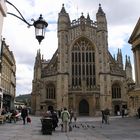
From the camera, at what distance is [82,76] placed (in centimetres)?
Answer: 5450

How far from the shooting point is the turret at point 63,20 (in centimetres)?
5619

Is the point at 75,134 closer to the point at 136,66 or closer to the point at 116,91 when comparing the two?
the point at 136,66

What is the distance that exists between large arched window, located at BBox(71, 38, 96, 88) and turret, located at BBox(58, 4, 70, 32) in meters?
5.14

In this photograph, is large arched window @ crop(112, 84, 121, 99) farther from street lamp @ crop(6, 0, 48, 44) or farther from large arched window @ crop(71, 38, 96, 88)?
street lamp @ crop(6, 0, 48, 44)

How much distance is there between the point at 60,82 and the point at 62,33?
10.3m

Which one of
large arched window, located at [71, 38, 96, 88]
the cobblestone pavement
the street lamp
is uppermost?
large arched window, located at [71, 38, 96, 88]

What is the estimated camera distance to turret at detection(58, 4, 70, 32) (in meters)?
56.2

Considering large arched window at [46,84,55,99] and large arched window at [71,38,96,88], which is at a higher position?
large arched window at [71,38,96,88]

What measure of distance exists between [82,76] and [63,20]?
12.5 meters

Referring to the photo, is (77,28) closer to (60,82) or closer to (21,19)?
(60,82)

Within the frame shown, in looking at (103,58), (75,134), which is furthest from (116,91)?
(75,134)

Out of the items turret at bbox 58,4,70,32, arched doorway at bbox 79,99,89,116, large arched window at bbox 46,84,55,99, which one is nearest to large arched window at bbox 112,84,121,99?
arched doorway at bbox 79,99,89,116

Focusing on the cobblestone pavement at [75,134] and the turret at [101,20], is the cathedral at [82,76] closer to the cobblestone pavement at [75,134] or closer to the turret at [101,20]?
the turret at [101,20]

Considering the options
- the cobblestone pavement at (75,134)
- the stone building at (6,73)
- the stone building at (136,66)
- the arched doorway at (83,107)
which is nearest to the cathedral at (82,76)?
the arched doorway at (83,107)
